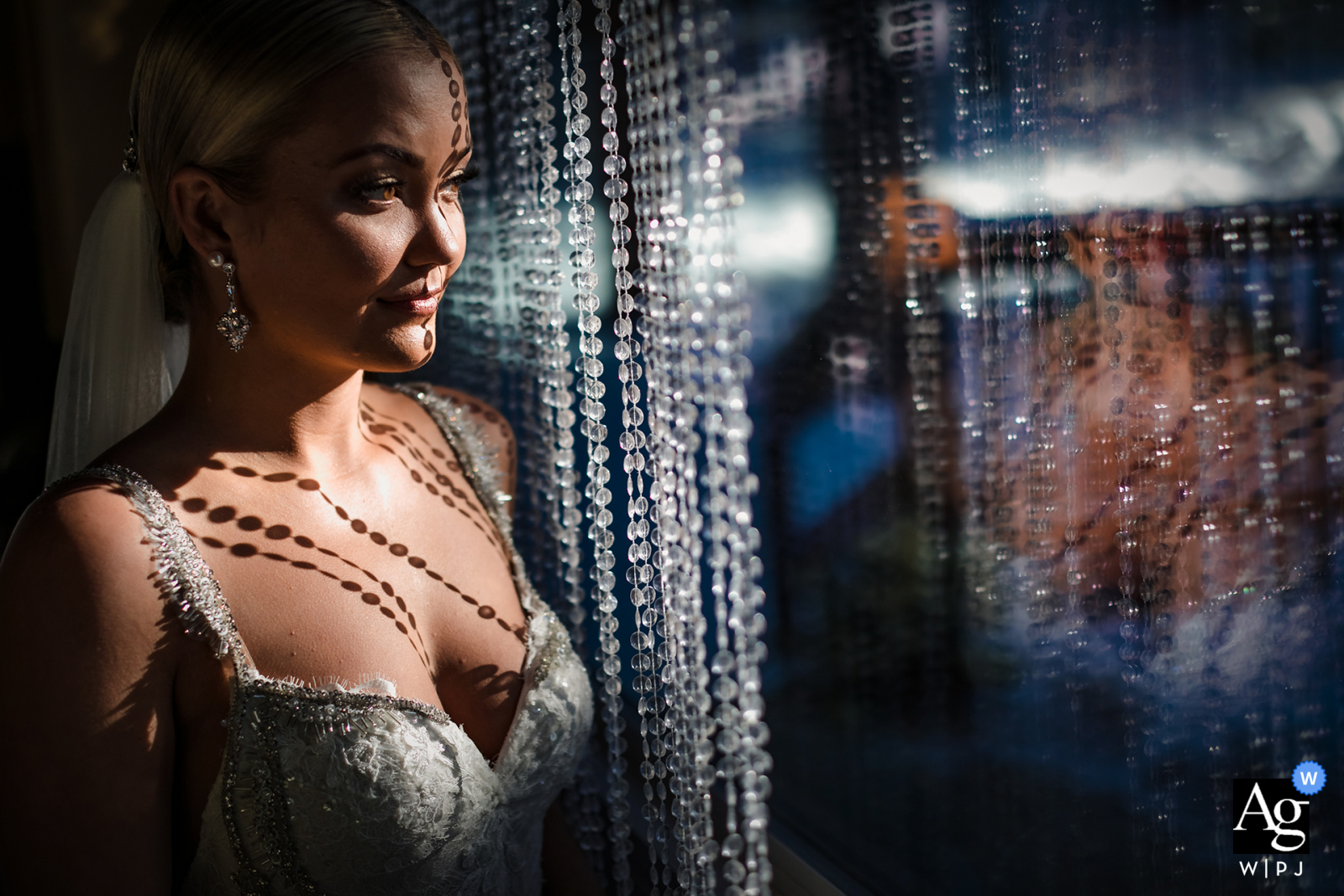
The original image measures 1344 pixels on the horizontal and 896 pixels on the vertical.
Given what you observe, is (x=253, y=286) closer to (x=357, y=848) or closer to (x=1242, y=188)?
(x=357, y=848)

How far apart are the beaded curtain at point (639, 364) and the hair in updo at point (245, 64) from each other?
24 cm

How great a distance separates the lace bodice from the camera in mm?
996

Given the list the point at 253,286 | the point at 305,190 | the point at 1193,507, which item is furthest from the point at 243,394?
the point at 1193,507

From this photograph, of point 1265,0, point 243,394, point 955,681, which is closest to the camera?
point 1265,0

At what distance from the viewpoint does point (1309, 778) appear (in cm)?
85

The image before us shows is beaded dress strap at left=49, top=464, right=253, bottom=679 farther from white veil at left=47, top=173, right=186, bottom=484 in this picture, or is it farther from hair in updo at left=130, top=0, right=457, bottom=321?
hair in updo at left=130, top=0, right=457, bottom=321

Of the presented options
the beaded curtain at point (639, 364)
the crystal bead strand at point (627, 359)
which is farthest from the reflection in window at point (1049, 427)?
the crystal bead strand at point (627, 359)

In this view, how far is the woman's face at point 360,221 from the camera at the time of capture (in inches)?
40.0

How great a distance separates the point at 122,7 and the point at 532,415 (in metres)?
0.99

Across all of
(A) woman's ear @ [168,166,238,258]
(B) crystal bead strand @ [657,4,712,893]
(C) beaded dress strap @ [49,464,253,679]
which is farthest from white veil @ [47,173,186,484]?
(B) crystal bead strand @ [657,4,712,893]

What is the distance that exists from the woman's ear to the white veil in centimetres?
11

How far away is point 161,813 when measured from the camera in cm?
98

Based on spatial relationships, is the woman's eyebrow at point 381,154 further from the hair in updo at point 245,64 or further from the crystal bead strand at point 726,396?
the crystal bead strand at point 726,396

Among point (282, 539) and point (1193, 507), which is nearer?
point (1193, 507)
